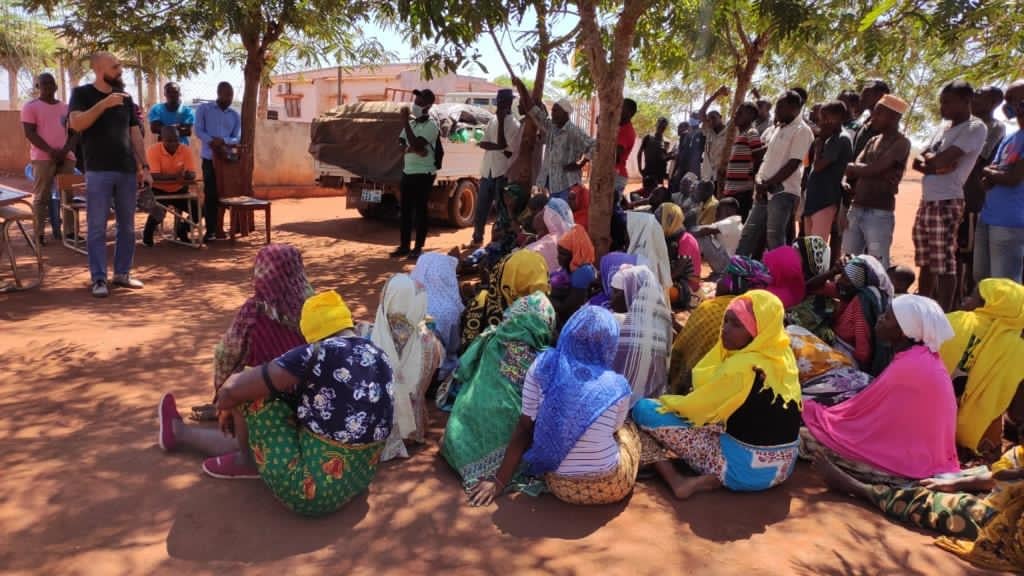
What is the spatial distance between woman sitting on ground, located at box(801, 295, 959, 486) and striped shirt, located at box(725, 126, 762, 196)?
14.6ft

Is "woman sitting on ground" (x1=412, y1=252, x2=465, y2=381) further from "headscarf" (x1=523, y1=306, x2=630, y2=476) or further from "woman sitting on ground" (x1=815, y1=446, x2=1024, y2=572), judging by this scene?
"woman sitting on ground" (x1=815, y1=446, x2=1024, y2=572)

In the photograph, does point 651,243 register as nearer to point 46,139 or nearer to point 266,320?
point 266,320

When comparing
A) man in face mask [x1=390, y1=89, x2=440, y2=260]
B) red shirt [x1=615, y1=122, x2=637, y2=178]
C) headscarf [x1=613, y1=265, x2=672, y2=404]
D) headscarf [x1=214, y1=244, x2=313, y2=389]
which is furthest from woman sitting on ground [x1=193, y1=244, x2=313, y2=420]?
red shirt [x1=615, y1=122, x2=637, y2=178]

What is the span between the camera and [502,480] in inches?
131

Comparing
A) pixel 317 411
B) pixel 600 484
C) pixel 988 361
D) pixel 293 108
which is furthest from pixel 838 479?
pixel 293 108

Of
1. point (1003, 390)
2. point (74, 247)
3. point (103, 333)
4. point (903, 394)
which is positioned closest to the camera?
point (903, 394)

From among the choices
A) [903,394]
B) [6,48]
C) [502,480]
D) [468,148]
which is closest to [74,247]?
[468,148]

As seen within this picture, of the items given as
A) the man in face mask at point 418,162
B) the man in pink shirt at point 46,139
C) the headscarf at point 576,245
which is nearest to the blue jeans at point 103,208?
the man in pink shirt at point 46,139

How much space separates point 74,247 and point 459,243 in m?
4.46

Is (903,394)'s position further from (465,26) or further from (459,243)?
(459,243)

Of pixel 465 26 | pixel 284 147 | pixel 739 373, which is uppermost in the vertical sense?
pixel 465 26

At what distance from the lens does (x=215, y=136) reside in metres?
9.05

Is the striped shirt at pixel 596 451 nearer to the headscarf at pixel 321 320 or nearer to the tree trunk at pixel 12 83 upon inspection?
the headscarf at pixel 321 320

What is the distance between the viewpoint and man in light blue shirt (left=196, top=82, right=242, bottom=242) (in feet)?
29.2
